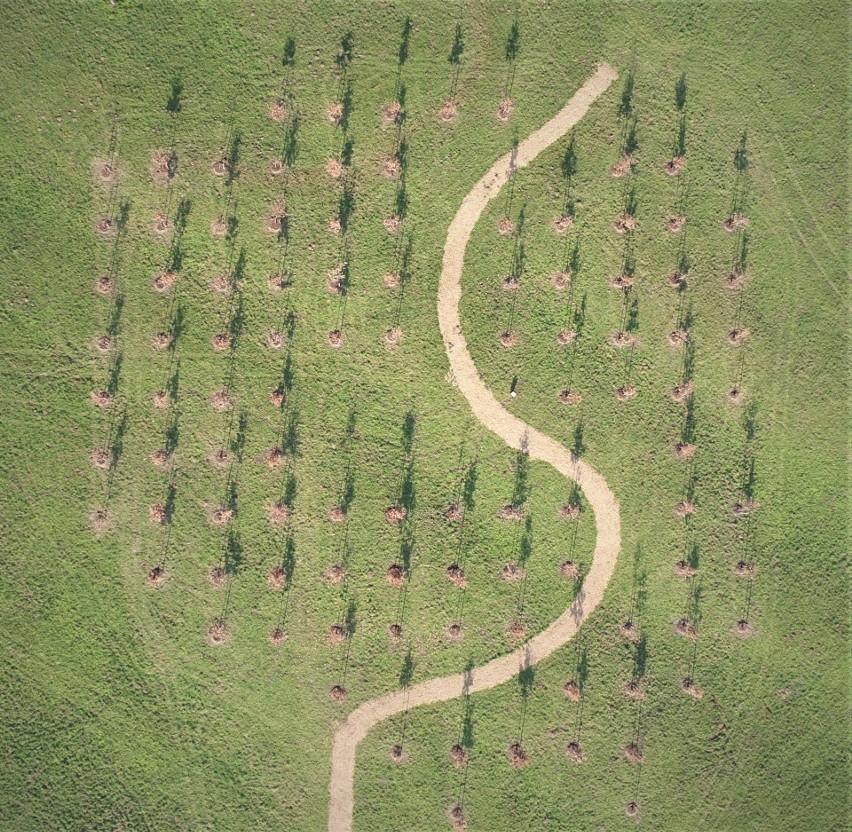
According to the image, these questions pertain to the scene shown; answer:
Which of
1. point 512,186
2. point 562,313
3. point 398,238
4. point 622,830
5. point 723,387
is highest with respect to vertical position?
point 512,186

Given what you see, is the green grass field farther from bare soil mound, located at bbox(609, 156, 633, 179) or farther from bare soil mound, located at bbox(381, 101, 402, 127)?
bare soil mound, located at bbox(381, 101, 402, 127)

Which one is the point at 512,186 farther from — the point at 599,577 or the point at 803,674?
the point at 803,674

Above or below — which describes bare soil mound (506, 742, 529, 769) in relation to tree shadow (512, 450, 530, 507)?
below

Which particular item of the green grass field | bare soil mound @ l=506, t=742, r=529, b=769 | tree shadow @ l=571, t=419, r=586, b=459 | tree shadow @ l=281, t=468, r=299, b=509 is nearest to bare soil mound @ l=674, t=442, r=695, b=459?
the green grass field

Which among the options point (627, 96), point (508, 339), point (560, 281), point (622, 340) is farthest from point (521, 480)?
point (627, 96)

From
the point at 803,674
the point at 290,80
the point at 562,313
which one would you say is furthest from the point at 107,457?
the point at 803,674

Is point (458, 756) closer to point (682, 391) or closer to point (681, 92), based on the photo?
point (682, 391)

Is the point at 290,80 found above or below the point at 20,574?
above

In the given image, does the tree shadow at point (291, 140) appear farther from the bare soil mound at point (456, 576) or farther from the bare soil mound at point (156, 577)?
the bare soil mound at point (456, 576)
